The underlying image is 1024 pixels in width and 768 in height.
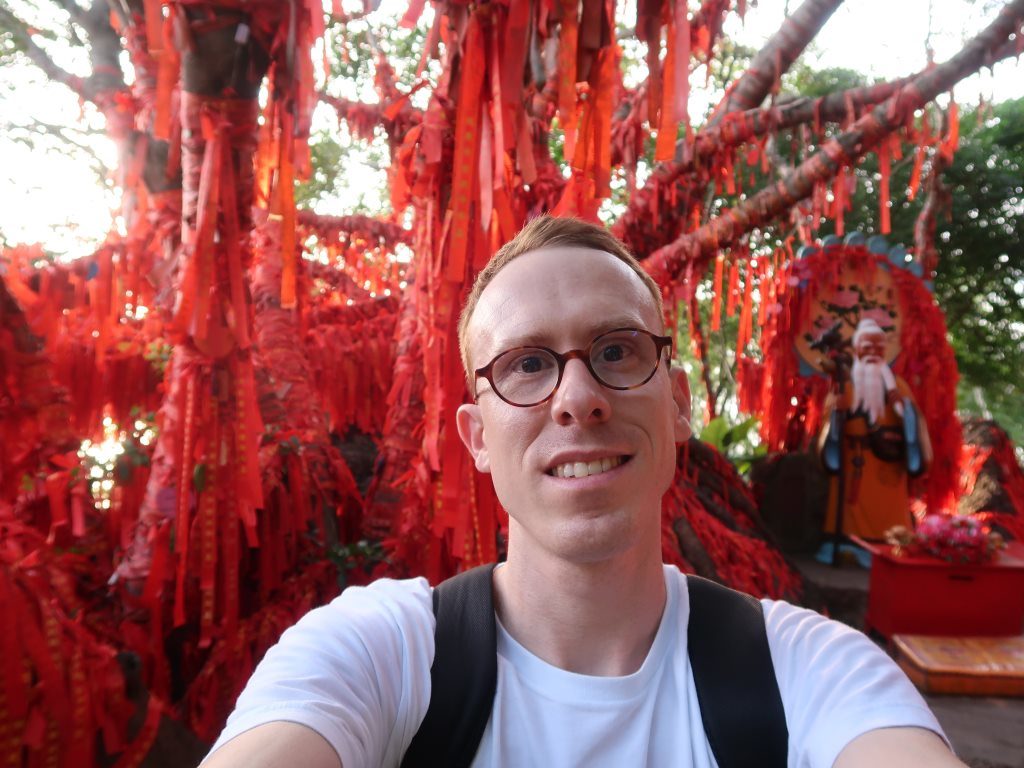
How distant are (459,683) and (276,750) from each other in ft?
0.79

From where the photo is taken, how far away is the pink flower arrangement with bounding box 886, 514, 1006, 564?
335 cm

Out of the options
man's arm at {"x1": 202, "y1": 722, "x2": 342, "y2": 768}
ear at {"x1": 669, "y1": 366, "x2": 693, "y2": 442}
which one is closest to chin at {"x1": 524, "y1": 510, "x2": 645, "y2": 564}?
ear at {"x1": 669, "y1": 366, "x2": 693, "y2": 442}

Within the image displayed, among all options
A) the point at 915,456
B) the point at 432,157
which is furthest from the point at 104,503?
the point at 915,456

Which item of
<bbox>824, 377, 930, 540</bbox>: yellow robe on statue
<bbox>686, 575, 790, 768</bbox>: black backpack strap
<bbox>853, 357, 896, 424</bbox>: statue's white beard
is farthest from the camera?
<bbox>824, 377, 930, 540</bbox>: yellow robe on statue

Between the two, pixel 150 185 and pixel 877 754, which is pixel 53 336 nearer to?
pixel 150 185

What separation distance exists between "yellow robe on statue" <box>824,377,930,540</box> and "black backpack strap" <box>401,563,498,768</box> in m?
4.31

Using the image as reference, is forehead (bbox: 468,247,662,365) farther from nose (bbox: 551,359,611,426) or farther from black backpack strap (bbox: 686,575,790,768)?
black backpack strap (bbox: 686,575,790,768)

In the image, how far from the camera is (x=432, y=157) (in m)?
1.98

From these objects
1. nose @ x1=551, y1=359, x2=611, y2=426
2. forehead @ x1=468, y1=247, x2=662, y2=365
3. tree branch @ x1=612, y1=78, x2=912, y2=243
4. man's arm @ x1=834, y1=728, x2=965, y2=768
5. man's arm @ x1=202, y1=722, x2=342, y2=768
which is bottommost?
man's arm @ x1=834, y1=728, x2=965, y2=768

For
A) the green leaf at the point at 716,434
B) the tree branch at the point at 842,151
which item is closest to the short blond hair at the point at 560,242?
the tree branch at the point at 842,151

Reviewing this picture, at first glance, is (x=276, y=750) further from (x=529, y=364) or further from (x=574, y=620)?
(x=529, y=364)

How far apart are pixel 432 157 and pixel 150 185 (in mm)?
959

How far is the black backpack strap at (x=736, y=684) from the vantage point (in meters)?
0.82

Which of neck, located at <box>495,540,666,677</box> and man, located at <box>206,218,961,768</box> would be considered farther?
neck, located at <box>495,540,666,677</box>
